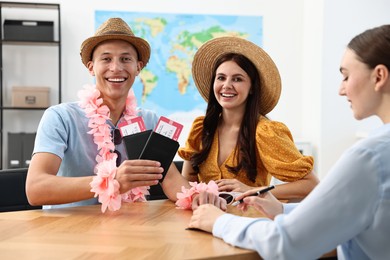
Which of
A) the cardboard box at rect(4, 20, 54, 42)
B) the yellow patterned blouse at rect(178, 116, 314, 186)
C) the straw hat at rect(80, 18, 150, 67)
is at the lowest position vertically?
the yellow patterned blouse at rect(178, 116, 314, 186)

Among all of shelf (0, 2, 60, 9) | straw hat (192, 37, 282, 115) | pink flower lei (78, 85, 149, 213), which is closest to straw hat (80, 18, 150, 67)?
pink flower lei (78, 85, 149, 213)

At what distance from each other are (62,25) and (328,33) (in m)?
2.71

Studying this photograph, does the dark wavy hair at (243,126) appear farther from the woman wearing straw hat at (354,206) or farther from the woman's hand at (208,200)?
the woman wearing straw hat at (354,206)

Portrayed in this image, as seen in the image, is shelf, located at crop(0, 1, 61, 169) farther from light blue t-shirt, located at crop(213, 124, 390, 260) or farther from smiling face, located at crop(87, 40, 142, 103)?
light blue t-shirt, located at crop(213, 124, 390, 260)

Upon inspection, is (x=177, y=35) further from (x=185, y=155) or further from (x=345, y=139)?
(x=185, y=155)

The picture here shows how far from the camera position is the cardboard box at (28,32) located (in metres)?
5.27

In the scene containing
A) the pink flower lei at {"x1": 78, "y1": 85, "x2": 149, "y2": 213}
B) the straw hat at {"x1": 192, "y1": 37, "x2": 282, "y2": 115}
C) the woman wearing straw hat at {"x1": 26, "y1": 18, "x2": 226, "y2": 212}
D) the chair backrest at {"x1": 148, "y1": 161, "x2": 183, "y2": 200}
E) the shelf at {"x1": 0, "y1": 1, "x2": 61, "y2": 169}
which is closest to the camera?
the woman wearing straw hat at {"x1": 26, "y1": 18, "x2": 226, "y2": 212}

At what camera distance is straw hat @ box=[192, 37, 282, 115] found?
8.46ft

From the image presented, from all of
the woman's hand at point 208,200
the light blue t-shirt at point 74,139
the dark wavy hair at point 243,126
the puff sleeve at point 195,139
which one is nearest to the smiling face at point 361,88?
the woman's hand at point 208,200

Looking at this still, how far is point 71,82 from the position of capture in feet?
18.4

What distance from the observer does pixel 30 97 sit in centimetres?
534

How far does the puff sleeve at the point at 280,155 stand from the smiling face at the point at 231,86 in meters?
0.17

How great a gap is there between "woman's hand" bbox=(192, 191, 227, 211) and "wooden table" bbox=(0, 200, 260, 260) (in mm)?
45

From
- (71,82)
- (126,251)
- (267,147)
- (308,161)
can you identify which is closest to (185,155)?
(267,147)
